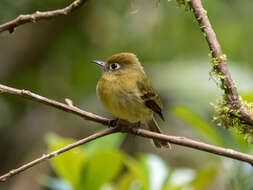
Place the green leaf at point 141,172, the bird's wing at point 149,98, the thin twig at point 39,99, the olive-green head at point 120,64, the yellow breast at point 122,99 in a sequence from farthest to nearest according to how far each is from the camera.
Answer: the olive-green head at point 120,64 → the bird's wing at point 149,98 → the yellow breast at point 122,99 → the green leaf at point 141,172 → the thin twig at point 39,99

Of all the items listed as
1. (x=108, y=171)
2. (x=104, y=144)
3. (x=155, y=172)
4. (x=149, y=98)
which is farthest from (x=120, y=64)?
(x=108, y=171)

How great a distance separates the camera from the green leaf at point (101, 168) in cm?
278

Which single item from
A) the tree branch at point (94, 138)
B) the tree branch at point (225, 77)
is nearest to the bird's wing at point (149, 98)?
the tree branch at point (94, 138)

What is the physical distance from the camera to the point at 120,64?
3.55 metres

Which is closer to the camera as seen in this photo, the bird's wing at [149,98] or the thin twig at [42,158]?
the thin twig at [42,158]

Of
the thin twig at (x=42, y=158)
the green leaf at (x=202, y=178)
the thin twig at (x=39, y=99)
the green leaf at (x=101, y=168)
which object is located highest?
the thin twig at (x=39, y=99)

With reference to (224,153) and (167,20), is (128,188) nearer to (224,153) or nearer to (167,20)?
(224,153)

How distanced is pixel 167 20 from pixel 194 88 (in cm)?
92

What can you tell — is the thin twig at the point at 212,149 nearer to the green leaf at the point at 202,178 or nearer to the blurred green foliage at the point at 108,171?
the blurred green foliage at the point at 108,171

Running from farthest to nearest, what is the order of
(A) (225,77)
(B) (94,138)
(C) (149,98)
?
(C) (149,98) → (B) (94,138) → (A) (225,77)

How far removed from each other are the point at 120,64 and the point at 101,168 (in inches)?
39.2

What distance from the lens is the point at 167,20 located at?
17.6 feet

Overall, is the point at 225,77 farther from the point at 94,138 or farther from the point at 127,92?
the point at 127,92

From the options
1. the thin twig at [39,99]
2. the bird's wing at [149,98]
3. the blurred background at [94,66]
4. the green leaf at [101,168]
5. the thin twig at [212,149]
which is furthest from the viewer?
the blurred background at [94,66]
